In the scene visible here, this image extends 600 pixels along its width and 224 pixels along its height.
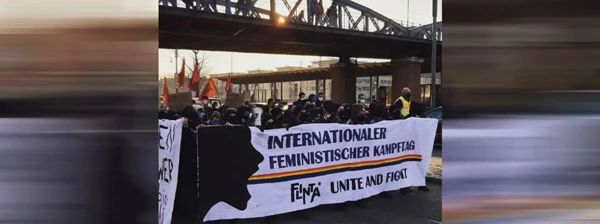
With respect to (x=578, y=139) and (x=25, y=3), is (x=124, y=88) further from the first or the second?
(x=578, y=139)

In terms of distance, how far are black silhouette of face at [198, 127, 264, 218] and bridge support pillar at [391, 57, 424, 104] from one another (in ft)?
89.6

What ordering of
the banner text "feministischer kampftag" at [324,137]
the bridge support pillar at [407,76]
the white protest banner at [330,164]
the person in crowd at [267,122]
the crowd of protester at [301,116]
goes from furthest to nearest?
the bridge support pillar at [407,76] < the crowd of protester at [301,116] < the person in crowd at [267,122] < the banner text "feministischer kampftag" at [324,137] < the white protest banner at [330,164]

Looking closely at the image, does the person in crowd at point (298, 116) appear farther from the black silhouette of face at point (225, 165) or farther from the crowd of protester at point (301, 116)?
the black silhouette of face at point (225, 165)

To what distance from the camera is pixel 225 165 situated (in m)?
4.34

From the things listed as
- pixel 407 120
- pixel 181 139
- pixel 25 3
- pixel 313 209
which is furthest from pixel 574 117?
pixel 407 120

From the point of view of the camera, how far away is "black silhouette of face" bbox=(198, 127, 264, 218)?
426cm

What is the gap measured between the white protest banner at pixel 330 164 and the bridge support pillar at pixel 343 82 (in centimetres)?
2870

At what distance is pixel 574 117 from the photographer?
0.76 metres

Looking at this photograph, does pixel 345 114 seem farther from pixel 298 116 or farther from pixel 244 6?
pixel 244 6

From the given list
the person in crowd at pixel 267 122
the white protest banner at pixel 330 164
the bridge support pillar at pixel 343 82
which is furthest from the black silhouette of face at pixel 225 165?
the bridge support pillar at pixel 343 82

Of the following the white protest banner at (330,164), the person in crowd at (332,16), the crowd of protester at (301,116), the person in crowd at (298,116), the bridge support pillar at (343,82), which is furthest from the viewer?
the bridge support pillar at (343,82)

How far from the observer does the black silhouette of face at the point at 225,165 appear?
14.0 feet

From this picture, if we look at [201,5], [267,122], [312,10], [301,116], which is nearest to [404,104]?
[301,116]

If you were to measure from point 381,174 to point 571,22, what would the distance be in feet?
16.7
